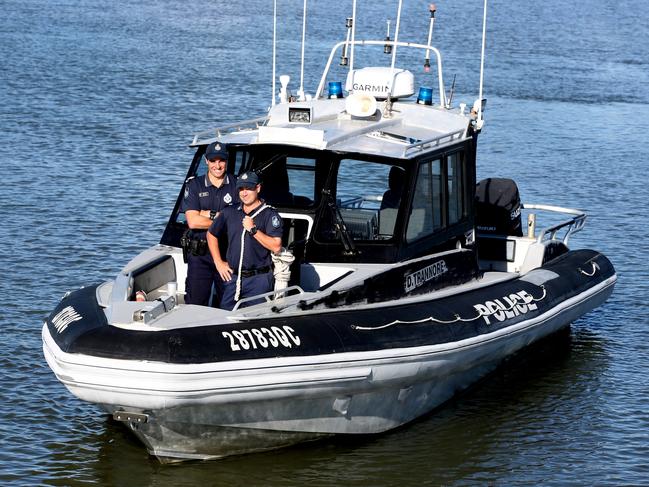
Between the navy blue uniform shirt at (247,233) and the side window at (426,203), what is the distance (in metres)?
1.27

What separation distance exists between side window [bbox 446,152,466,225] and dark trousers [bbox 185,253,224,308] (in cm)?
209

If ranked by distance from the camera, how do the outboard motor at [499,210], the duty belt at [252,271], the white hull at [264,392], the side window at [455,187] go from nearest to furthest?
1. the white hull at [264,392]
2. the duty belt at [252,271]
3. the side window at [455,187]
4. the outboard motor at [499,210]

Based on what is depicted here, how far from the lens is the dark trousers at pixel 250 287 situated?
8508mm

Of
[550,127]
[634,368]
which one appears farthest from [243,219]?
[550,127]

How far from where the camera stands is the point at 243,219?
27.7 ft

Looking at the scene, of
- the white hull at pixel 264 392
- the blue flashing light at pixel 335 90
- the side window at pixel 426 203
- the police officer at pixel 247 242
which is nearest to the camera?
the white hull at pixel 264 392

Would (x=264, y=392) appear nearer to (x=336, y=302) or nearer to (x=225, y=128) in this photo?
(x=336, y=302)

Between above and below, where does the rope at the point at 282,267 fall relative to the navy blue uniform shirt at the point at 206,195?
below

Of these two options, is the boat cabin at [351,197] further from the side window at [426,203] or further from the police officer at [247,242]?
the police officer at [247,242]

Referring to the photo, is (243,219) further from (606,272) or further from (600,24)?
(600,24)

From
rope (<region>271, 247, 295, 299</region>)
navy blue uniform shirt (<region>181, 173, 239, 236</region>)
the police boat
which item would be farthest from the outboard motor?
rope (<region>271, 247, 295, 299</region>)

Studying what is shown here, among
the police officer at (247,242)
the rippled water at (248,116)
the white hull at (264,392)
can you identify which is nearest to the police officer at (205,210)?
the police officer at (247,242)

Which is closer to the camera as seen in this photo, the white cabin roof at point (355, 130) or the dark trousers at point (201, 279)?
the dark trousers at point (201, 279)

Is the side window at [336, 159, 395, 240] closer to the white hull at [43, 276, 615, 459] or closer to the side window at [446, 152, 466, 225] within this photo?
the side window at [446, 152, 466, 225]
